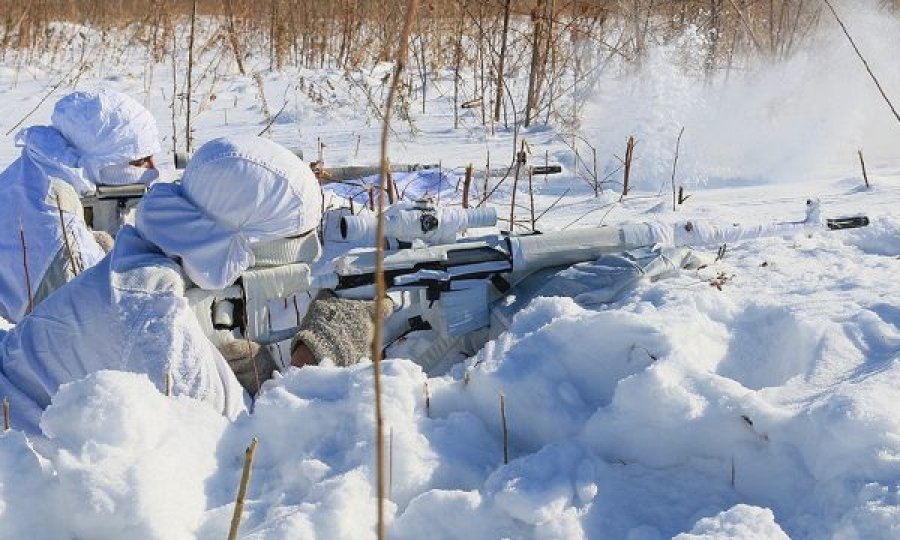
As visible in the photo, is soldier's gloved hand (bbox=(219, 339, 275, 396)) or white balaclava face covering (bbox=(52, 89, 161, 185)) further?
white balaclava face covering (bbox=(52, 89, 161, 185))

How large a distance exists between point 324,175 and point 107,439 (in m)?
3.59

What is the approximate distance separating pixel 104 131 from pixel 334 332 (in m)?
1.98

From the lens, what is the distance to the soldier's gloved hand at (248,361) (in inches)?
115

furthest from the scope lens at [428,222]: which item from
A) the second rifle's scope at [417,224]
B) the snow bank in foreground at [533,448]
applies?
the snow bank in foreground at [533,448]

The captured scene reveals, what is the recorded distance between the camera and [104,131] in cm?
456

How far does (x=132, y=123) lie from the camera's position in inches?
183

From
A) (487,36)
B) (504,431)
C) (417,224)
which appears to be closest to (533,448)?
(504,431)

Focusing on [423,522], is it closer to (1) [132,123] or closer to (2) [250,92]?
(1) [132,123]

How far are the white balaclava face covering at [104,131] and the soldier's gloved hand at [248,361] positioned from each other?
187cm

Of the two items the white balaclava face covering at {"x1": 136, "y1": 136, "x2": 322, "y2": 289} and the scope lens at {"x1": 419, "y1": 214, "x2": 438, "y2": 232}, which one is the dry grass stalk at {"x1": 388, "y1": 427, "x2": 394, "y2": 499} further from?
the scope lens at {"x1": 419, "y1": 214, "x2": 438, "y2": 232}

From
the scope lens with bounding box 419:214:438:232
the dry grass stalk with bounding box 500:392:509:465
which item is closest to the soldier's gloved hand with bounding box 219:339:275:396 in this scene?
the scope lens with bounding box 419:214:438:232

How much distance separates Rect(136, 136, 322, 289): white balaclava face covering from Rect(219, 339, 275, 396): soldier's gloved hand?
0.20m

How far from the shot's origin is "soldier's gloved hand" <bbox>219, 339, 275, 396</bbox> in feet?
9.57

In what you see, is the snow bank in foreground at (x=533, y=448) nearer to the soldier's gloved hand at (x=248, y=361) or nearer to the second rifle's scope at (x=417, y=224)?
the soldier's gloved hand at (x=248, y=361)
